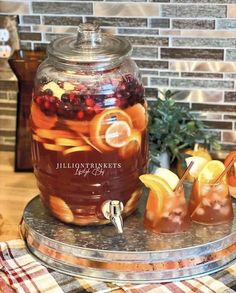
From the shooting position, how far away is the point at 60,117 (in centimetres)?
103

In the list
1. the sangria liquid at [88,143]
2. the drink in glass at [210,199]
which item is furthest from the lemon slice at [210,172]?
the sangria liquid at [88,143]

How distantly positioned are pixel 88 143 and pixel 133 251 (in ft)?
0.59

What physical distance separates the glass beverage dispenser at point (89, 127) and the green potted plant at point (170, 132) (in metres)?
0.19

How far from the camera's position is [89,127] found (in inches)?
40.4

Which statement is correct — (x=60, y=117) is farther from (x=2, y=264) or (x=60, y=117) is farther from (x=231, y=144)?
(x=231, y=144)

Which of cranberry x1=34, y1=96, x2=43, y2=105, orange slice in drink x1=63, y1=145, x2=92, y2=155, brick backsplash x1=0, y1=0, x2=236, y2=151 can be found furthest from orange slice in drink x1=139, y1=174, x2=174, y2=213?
brick backsplash x1=0, y1=0, x2=236, y2=151

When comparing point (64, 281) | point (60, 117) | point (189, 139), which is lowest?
point (64, 281)

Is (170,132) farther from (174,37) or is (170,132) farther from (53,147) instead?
(53,147)

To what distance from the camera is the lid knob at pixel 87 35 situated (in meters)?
1.05

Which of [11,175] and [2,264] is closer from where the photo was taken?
[2,264]

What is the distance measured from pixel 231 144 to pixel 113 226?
411mm

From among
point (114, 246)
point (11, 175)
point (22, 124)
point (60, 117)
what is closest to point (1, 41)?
point (22, 124)

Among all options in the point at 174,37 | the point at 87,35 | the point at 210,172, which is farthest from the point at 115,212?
the point at 174,37

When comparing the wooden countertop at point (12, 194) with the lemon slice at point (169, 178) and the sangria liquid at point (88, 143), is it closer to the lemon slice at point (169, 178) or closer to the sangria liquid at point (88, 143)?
the sangria liquid at point (88, 143)
